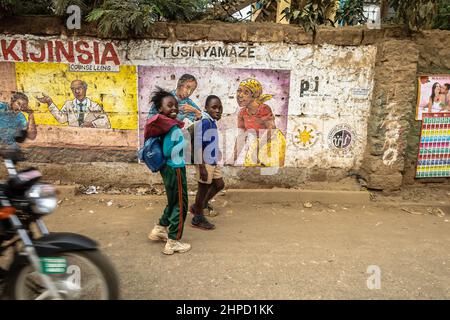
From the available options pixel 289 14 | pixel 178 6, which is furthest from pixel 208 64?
pixel 289 14

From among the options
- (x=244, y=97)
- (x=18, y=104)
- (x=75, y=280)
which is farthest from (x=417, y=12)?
(x=18, y=104)

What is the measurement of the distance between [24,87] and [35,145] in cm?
79

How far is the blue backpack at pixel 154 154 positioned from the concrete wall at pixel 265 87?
5.81ft

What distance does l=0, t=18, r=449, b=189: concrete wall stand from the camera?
5.11 metres

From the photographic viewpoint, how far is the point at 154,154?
3.62m

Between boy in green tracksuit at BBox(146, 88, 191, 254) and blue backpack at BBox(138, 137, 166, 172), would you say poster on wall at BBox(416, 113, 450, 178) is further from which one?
blue backpack at BBox(138, 137, 166, 172)

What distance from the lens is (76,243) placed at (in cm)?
245

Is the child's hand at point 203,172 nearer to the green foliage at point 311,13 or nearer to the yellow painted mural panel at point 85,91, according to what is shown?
the yellow painted mural panel at point 85,91

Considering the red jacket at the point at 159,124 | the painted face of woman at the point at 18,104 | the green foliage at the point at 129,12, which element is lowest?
the red jacket at the point at 159,124

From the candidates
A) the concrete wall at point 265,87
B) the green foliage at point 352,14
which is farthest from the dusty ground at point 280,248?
the green foliage at point 352,14

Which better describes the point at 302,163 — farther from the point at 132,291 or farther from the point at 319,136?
the point at 132,291

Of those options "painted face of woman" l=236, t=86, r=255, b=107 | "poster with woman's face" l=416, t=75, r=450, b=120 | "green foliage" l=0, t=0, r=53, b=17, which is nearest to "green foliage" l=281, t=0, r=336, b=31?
"painted face of woman" l=236, t=86, r=255, b=107

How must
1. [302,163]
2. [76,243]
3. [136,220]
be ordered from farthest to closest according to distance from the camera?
[302,163]
[136,220]
[76,243]

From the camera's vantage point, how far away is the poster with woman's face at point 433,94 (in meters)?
5.34
